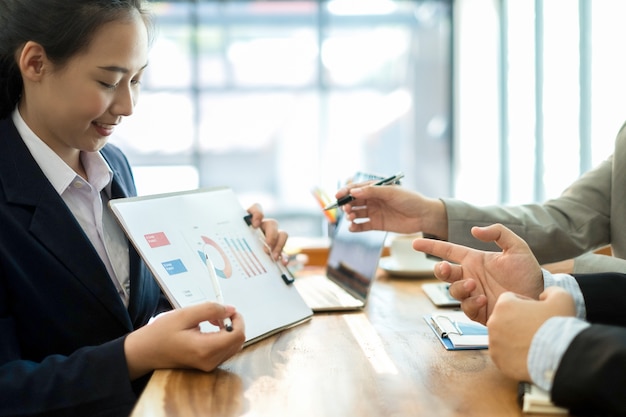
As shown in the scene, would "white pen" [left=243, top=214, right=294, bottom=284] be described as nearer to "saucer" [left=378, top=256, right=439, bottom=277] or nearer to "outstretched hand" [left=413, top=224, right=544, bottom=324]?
"outstretched hand" [left=413, top=224, right=544, bottom=324]

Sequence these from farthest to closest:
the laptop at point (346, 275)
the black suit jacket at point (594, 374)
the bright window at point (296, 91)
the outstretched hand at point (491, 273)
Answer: the bright window at point (296, 91)
the laptop at point (346, 275)
the outstretched hand at point (491, 273)
the black suit jacket at point (594, 374)

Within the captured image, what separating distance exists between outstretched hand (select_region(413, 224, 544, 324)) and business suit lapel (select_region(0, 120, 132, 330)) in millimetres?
514

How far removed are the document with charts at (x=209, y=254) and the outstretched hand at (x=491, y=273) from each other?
0.30 m

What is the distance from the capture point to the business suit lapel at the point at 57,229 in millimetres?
1098

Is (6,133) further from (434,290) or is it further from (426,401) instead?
(434,290)

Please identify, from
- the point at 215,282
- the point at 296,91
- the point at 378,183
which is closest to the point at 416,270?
the point at 378,183

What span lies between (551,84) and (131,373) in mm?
4126

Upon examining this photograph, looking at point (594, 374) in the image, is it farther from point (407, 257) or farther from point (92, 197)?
point (407, 257)

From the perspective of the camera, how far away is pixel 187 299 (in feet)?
3.41

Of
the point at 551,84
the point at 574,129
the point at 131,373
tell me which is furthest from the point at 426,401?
the point at 551,84

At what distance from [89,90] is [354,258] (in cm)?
74

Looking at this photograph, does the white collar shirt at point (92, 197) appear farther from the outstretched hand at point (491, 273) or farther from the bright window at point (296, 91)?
the bright window at point (296, 91)

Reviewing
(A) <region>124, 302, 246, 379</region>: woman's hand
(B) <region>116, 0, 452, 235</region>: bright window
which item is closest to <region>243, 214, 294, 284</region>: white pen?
(A) <region>124, 302, 246, 379</region>: woman's hand

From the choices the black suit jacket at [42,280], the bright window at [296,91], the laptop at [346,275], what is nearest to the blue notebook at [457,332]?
the laptop at [346,275]
